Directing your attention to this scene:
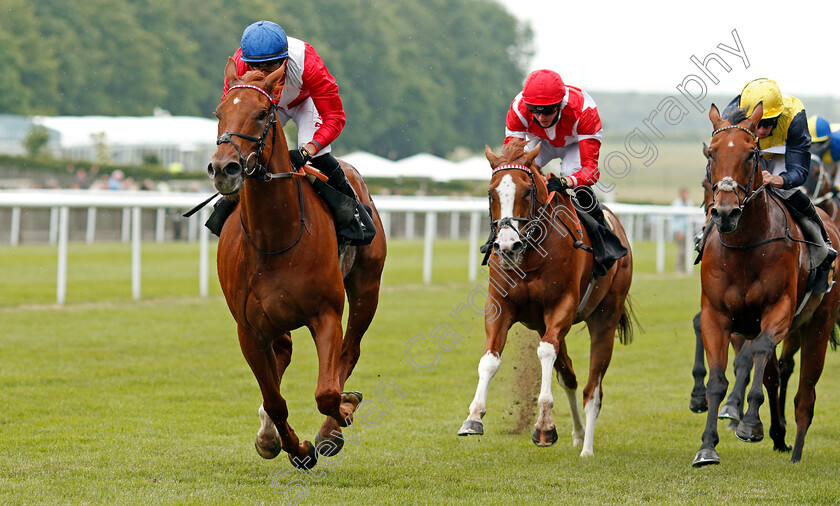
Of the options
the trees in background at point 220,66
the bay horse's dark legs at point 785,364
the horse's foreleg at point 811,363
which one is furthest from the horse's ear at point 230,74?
the trees in background at point 220,66

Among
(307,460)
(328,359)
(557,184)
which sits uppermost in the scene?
(557,184)

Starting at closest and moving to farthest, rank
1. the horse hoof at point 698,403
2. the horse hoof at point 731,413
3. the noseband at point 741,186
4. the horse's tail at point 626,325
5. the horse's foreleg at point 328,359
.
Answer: the horse's foreleg at point 328,359, the noseband at point 741,186, the horse hoof at point 731,413, the horse hoof at point 698,403, the horse's tail at point 626,325

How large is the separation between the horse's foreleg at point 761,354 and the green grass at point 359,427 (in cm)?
28

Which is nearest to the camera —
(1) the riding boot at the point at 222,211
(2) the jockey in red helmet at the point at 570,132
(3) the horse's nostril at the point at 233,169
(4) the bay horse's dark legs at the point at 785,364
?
(3) the horse's nostril at the point at 233,169

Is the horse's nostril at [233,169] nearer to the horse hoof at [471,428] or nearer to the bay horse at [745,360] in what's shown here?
the horse hoof at [471,428]

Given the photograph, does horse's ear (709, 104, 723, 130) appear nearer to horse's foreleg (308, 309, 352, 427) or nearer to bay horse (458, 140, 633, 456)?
bay horse (458, 140, 633, 456)

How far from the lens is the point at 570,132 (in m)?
6.51

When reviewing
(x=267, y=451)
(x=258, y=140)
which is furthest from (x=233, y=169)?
(x=267, y=451)

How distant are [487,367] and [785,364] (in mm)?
2593

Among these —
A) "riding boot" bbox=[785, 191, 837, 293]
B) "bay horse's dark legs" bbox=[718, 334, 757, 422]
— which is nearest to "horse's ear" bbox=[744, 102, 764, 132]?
"riding boot" bbox=[785, 191, 837, 293]

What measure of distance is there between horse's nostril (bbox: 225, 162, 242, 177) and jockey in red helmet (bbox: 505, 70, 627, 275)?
220cm

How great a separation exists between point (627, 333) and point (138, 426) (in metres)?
3.31

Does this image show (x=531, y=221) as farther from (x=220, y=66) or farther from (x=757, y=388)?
(x=220, y=66)

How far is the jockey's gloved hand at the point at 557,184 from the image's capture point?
605cm
